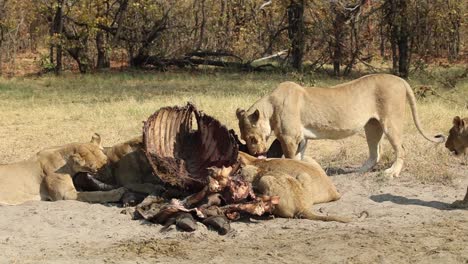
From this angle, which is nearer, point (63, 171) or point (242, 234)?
point (242, 234)

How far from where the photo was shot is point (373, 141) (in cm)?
1020

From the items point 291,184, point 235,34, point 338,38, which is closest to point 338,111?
point 291,184

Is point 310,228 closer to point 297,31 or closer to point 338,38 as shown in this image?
point 338,38

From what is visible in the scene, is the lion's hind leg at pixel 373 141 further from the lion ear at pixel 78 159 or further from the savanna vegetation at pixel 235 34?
the savanna vegetation at pixel 235 34

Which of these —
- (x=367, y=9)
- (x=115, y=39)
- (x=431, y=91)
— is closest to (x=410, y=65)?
(x=367, y=9)

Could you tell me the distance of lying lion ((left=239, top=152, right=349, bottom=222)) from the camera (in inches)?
A: 298

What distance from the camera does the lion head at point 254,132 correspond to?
909 cm

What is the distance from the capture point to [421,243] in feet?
22.0

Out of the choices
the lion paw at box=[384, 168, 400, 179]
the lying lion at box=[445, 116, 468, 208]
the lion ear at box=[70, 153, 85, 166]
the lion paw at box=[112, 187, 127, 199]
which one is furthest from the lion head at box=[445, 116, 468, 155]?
the lion ear at box=[70, 153, 85, 166]

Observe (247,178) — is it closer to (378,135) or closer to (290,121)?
(290,121)

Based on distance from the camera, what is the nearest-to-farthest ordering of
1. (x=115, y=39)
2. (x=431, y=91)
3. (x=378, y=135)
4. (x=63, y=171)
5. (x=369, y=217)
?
(x=369, y=217), (x=63, y=171), (x=378, y=135), (x=431, y=91), (x=115, y=39)

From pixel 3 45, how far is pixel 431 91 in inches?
645

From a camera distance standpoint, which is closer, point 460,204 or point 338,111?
point 460,204

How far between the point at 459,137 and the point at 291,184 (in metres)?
2.40
